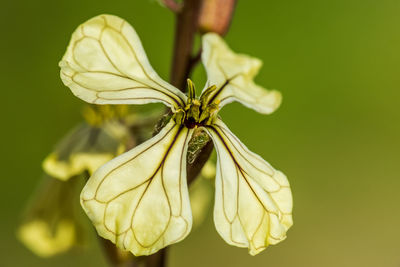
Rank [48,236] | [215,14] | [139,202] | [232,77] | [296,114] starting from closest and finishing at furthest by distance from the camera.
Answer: [139,202] < [232,77] < [215,14] < [48,236] < [296,114]

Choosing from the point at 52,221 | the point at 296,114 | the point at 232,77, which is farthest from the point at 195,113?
the point at 296,114

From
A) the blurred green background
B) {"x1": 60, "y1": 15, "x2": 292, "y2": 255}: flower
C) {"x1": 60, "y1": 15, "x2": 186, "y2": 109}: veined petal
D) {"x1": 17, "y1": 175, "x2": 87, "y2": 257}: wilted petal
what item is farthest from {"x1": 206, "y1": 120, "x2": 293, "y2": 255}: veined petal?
the blurred green background

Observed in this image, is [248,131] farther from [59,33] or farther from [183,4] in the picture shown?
[183,4]

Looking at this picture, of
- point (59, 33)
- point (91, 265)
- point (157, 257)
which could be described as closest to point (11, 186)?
point (91, 265)

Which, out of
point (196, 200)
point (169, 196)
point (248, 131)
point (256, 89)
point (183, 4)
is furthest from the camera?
point (248, 131)

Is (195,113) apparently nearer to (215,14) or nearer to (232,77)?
(232,77)

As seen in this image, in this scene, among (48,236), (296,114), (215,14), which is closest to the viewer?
(215,14)

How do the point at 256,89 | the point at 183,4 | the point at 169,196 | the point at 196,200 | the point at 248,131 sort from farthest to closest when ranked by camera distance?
the point at 248,131, the point at 196,200, the point at 183,4, the point at 256,89, the point at 169,196

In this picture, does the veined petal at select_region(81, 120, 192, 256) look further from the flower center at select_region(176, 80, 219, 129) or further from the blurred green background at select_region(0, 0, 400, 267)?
the blurred green background at select_region(0, 0, 400, 267)
